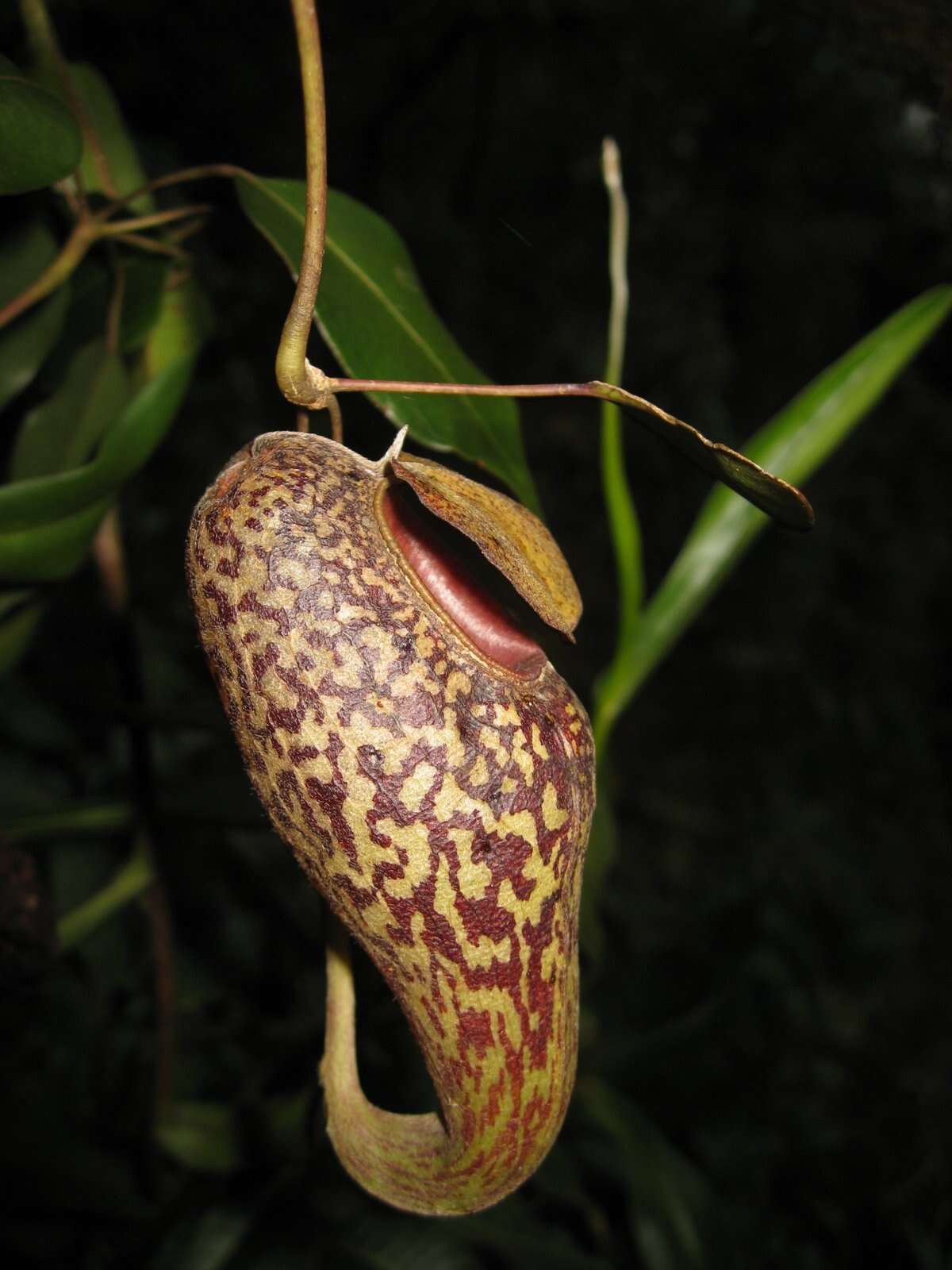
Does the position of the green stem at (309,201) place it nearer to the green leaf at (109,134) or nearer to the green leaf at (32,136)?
the green leaf at (32,136)

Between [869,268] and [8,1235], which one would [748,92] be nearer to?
[869,268]

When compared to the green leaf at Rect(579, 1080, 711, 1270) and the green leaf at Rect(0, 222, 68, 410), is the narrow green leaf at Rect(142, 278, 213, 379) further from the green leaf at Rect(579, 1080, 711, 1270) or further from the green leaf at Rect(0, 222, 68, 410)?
the green leaf at Rect(579, 1080, 711, 1270)

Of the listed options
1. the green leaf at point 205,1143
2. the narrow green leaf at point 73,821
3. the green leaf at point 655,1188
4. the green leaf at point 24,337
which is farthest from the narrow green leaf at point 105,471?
the green leaf at point 655,1188

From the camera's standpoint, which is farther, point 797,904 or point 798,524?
point 797,904

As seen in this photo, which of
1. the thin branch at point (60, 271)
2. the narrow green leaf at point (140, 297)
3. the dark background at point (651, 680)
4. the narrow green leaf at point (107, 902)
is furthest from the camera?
the dark background at point (651, 680)

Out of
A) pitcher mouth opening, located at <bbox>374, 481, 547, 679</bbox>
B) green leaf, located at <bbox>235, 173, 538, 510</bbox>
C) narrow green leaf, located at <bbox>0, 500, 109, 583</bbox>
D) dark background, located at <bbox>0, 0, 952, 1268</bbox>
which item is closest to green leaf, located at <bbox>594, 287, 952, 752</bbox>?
dark background, located at <bbox>0, 0, 952, 1268</bbox>

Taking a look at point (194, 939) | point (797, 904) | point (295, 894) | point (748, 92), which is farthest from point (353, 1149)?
point (748, 92)

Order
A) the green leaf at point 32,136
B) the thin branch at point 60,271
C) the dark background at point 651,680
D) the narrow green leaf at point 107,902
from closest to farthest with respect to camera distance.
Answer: the green leaf at point 32,136, the thin branch at point 60,271, the narrow green leaf at point 107,902, the dark background at point 651,680
